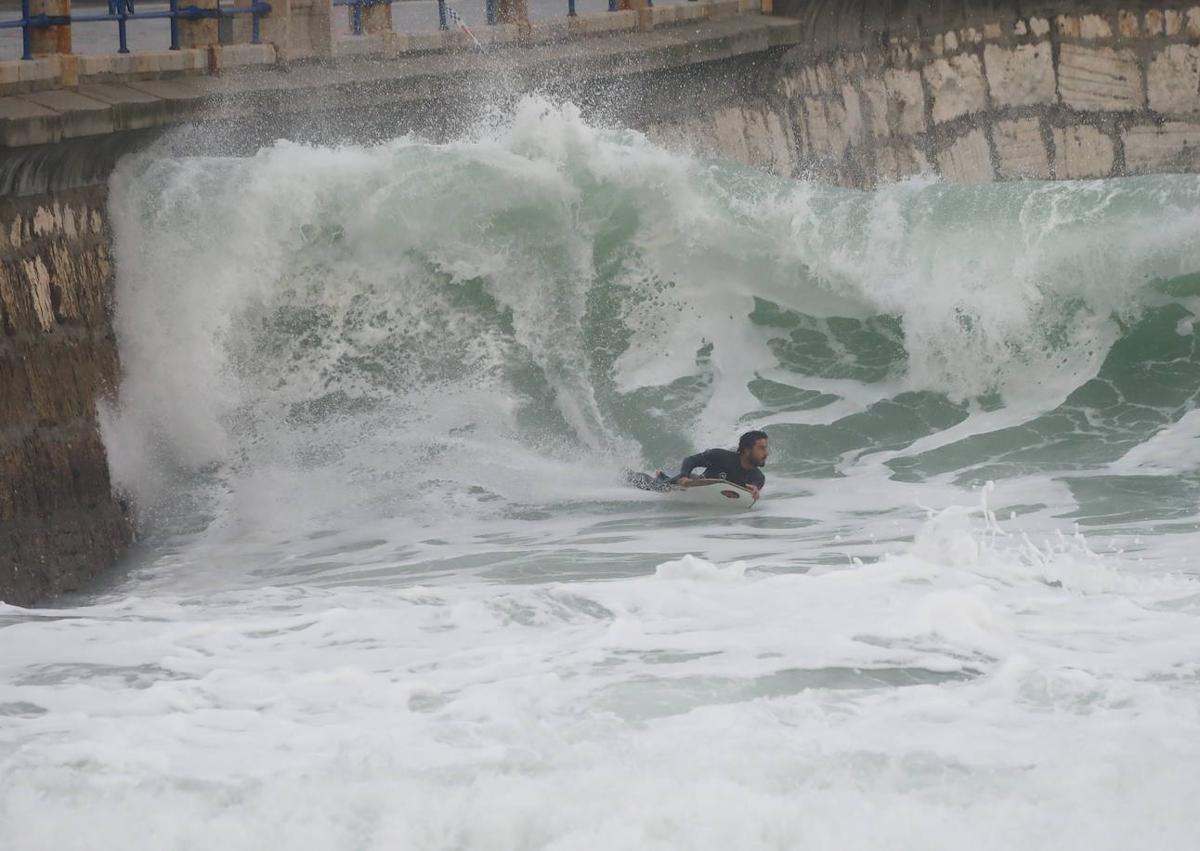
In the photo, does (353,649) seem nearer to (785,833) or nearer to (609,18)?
(785,833)

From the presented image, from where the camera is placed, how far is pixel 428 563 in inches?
365

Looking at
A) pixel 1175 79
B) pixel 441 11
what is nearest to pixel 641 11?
pixel 441 11

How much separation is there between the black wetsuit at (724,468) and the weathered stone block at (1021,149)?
7007 mm

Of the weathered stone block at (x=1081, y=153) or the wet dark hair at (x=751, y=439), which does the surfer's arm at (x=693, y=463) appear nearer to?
the wet dark hair at (x=751, y=439)

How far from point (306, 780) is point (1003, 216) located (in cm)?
857

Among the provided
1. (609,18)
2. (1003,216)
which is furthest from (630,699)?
(609,18)

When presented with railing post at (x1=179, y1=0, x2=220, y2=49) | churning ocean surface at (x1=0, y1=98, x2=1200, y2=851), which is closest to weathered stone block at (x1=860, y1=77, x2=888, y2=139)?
churning ocean surface at (x1=0, y1=98, x2=1200, y2=851)

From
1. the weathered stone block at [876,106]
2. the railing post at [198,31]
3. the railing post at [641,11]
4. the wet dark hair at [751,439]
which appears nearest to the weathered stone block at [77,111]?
the railing post at [198,31]

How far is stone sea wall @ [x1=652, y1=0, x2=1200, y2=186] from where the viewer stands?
15.8 meters

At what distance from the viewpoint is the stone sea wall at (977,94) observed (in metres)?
15.8

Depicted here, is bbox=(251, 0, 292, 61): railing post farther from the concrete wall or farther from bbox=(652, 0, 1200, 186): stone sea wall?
bbox=(652, 0, 1200, 186): stone sea wall

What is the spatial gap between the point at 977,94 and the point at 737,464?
726 centimetres

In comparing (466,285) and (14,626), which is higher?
(466,285)

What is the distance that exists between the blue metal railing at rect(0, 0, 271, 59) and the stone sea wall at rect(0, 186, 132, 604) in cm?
85
